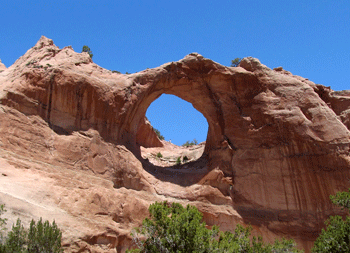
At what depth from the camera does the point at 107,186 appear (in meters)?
18.2

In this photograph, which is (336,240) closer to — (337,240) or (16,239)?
(337,240)

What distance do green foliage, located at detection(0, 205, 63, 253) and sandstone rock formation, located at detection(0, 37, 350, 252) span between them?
194 centimetres

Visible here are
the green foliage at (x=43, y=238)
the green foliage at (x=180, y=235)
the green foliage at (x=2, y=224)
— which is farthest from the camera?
the green foliage at (x=180, y=235)

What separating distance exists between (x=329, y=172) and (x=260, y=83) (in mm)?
6596

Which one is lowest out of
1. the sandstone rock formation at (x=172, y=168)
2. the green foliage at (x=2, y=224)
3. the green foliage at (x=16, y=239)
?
the green foliage at (x=16, y=239)

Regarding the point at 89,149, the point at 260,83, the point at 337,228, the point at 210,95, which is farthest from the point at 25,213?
the point at 260,83

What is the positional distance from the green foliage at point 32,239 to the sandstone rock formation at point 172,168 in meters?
1.94

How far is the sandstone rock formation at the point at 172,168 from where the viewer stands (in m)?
16.5

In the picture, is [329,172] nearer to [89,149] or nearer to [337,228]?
[337,228]

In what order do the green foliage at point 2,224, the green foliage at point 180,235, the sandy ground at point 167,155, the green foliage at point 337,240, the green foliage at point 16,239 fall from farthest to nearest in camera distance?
the sandy ground at point 167,155 < the green foliage at point 337,240 < the green foliage at point 180,235 < the green foliage at point 2,224 < the green foliage at point 16,239

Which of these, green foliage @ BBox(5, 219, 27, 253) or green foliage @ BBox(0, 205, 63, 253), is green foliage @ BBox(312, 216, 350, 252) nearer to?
green foliage @ BBox(0, 205, 63, 253)

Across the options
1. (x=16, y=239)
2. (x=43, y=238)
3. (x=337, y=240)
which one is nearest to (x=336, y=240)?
(x=337, y=240)

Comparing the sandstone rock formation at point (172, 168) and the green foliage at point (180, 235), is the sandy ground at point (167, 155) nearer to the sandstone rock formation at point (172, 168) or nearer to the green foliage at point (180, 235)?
the sandstone rock formation at point (172, 168)

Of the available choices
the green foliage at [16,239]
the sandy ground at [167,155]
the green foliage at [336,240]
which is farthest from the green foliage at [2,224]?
the sandy ground at [167,155]
